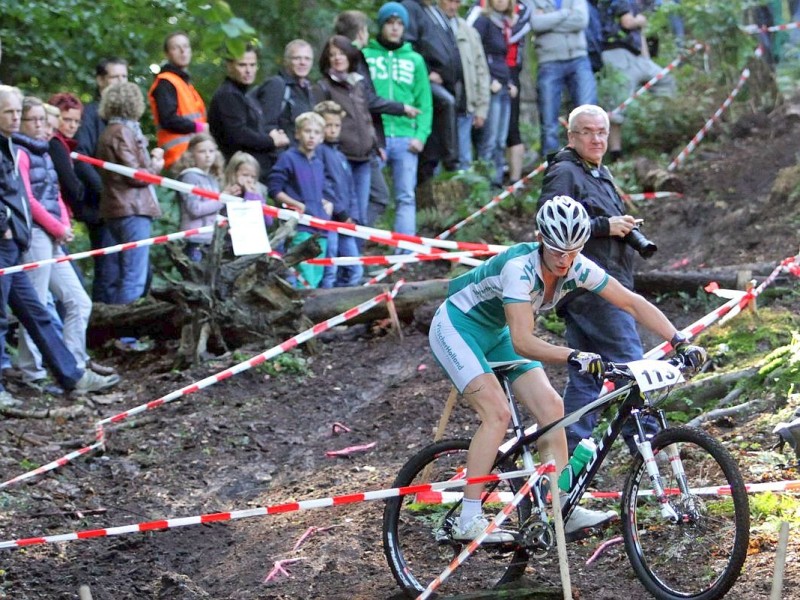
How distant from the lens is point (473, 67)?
13.4 metres

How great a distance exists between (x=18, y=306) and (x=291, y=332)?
7.88 ft

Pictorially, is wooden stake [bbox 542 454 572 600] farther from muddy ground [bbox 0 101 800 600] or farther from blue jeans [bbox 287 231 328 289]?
blue jeans [bbox 287 231 328 289]

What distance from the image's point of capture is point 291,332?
10523mm

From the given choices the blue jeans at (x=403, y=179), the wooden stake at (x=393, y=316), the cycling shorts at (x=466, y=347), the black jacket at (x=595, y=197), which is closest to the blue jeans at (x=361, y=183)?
the blue jeans at (x=403, y=179)

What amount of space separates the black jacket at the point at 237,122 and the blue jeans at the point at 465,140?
3.02 m

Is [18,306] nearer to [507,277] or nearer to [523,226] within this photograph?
[507,277]

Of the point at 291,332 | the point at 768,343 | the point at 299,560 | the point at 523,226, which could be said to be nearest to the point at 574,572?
the point at 299,560

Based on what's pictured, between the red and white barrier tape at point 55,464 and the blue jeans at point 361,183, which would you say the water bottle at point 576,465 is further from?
the blue jeans at point 361,183

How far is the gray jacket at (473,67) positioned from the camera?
13.4 meters

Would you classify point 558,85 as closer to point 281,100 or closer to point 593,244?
point 281,100

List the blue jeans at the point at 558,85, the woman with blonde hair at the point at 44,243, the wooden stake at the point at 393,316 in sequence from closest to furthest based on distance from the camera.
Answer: the woman with blonde hair at the point at 44,243
the wooden stake at the point at 393,316
the blue jeans at the point at 558,85

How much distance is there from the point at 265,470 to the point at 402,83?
559 cm

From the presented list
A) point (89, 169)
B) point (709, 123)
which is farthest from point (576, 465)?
point (709, 123)

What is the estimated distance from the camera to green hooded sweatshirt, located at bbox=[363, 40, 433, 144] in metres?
12.5
